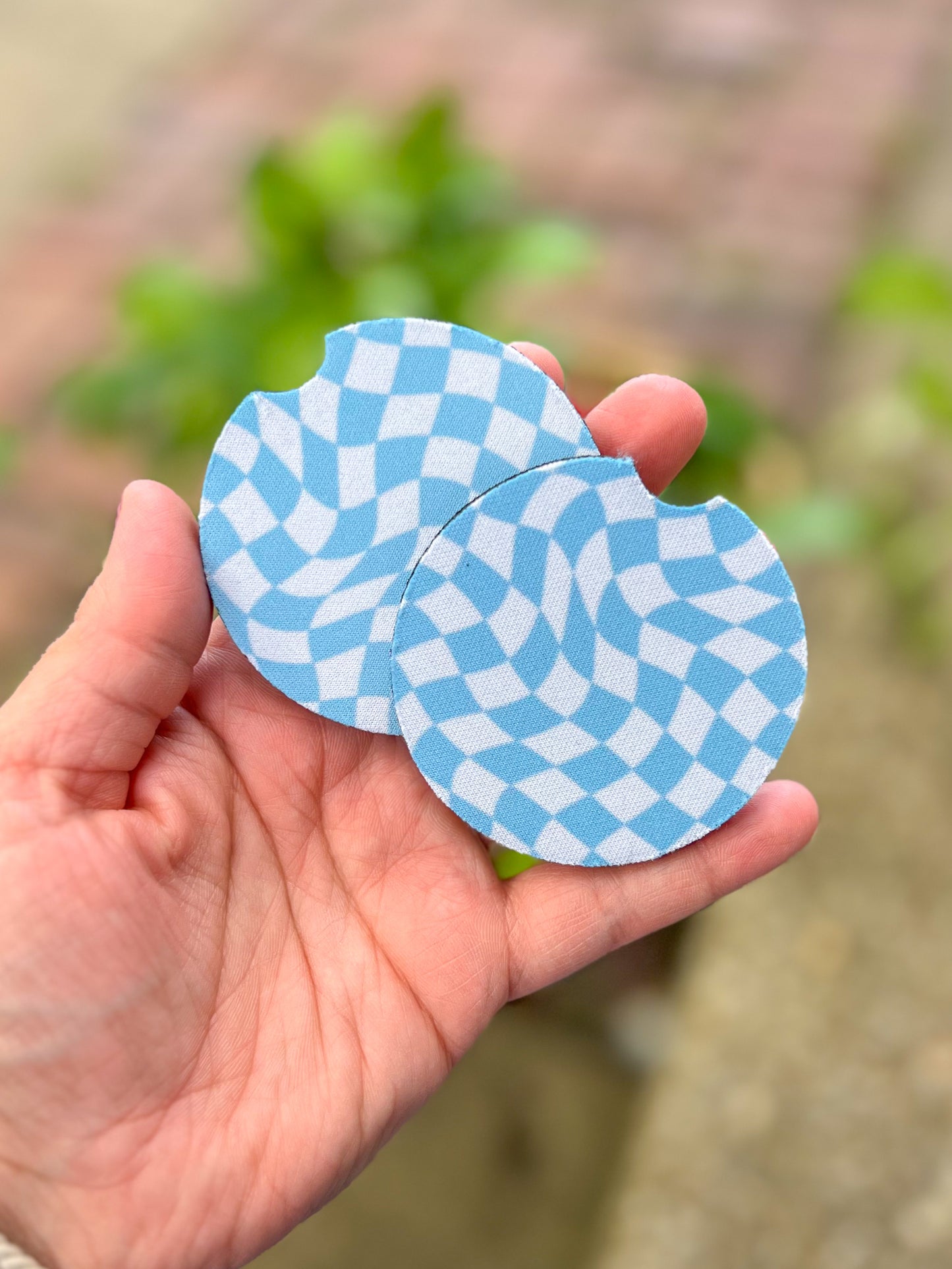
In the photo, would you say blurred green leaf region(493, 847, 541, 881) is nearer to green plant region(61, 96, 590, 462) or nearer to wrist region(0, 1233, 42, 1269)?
wrist region(0, 1233, 42, 1269)

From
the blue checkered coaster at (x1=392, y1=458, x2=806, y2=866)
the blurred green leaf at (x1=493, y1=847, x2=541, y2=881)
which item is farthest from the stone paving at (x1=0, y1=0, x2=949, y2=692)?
the blurred green leaf at (x1=493, y1=847, x2=541, y2=881)

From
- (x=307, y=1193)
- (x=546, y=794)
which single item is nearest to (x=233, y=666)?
(x=546, y=794)

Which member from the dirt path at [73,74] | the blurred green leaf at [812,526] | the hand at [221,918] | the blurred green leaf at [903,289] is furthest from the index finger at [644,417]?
the dirt path at [73,74]

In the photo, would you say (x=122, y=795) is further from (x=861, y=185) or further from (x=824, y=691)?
(x=861, y=185)

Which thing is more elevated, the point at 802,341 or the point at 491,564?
the point at 491,564

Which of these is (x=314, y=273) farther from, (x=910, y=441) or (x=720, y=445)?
(x=910, y=441)

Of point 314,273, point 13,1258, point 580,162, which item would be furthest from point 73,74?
point 13,1258

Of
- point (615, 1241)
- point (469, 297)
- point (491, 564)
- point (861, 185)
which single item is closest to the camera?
point (491, 564)
